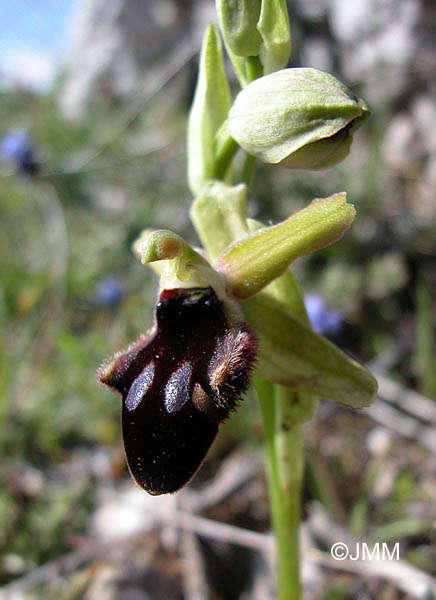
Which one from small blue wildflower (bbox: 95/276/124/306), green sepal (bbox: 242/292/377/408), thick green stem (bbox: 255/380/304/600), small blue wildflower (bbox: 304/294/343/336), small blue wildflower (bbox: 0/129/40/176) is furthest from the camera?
small blue wildflower (bbox: 0/129/40/176)

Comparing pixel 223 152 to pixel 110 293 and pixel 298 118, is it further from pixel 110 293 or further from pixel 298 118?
pixel 110 293

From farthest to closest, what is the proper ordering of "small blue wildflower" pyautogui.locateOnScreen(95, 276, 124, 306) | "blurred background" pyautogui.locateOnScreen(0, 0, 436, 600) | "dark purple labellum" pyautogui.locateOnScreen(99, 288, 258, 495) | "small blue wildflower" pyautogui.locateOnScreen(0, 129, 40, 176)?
1. "small blue wildflower" pyautogui.locateOnScreen(0, 129, 40, 176)
2. "small blue wildflower" pyautogui.locateOnScreen(95, 276, 124, 306)
3. "blurred background" pyautogui.locateOnScreen(0, 0, 436, 600)
4. "dark purple labellum" pyautogui.locateOnScreen(99, 288, 258, 495)

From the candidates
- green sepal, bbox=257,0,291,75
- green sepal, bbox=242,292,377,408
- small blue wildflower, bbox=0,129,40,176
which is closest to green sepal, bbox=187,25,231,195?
green sepal, bbox=257,0,291,75

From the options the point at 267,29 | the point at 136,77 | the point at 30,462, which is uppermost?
the point at 136,77

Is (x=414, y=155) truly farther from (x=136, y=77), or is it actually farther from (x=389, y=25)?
(x=136, y=77)

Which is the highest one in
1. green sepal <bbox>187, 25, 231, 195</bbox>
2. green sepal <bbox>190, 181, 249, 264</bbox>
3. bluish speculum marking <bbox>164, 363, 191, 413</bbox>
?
green sepal <bbox>187, 25, 231, 195</bbox>

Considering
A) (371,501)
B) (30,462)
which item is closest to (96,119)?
(30,462)

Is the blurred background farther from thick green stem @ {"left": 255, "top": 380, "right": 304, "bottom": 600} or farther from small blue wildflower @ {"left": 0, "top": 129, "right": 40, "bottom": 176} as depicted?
thick green stem @ {"left": 255, "top": 380, "right": 304, "bottom": 600}
